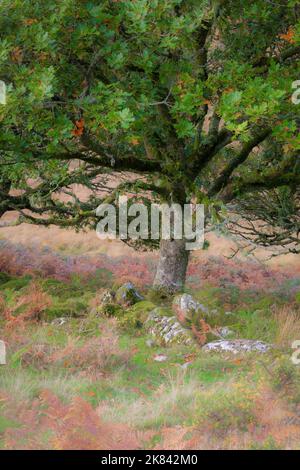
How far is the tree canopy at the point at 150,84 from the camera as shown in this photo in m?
9.68

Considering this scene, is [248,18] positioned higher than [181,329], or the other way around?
[248,18]

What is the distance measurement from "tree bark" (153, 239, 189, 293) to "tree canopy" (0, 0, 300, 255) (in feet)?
3.96

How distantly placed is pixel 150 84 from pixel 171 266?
513 cm

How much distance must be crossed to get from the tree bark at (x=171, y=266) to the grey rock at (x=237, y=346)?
465cm

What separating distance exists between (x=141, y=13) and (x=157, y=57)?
1.21 metres

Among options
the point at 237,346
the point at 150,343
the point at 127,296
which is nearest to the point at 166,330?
the point at 150,343

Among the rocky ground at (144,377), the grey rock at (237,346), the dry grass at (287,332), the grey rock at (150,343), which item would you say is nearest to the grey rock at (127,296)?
the rocky ground at (144,377)

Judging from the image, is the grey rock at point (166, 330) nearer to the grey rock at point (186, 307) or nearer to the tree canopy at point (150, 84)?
the grey rock at point (186, 307)

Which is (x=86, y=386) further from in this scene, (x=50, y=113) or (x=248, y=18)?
(x=248, y=18)

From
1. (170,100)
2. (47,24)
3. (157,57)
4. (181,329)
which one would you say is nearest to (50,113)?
(47,24)

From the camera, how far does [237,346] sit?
987 cm

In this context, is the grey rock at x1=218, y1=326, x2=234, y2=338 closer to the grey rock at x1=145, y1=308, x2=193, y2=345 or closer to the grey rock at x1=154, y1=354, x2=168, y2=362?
the grey rock at x1=145, y1=308, x2=193, y2=345

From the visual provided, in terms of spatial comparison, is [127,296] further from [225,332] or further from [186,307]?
[225,332]

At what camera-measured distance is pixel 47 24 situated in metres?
9.87
